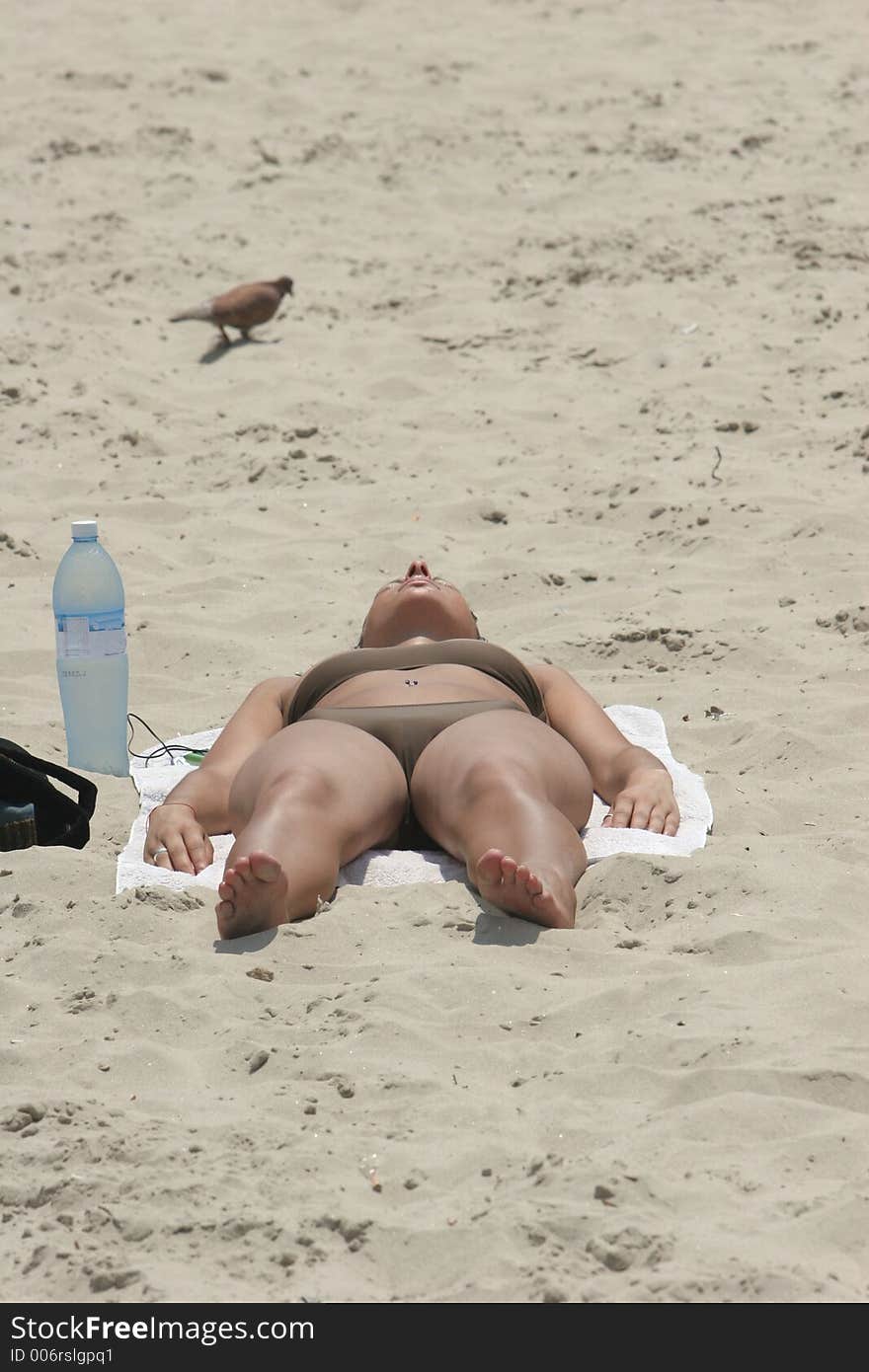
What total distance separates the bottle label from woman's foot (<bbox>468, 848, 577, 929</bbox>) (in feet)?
5.52

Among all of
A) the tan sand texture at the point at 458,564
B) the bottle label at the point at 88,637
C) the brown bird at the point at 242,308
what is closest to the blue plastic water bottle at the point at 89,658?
the bottle label at the point at 88,637

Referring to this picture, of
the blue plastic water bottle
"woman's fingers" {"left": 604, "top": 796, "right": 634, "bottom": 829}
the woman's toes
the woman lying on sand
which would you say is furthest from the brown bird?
the woman's toes

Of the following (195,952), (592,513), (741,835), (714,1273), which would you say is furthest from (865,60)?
(714,1273)

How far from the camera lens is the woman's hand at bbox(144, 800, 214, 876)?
12.3ft

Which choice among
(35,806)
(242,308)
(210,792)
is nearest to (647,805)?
(210,792)

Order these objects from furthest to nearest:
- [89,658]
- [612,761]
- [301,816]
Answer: [89,658] → [612,761] → [301,816]

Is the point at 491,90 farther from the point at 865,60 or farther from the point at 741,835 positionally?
the point at 741,835

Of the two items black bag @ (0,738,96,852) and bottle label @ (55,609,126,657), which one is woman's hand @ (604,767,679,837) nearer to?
black bag @ (0,738,96,852)

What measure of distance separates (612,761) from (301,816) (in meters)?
1.04

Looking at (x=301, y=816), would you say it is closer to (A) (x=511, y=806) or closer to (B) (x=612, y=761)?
(A) (x=511, y=806)

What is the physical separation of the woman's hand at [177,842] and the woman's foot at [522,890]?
773 millimetres

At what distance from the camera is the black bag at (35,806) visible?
12.6 feet

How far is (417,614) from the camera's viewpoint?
4.43 metres

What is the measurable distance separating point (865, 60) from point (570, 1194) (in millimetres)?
9764
